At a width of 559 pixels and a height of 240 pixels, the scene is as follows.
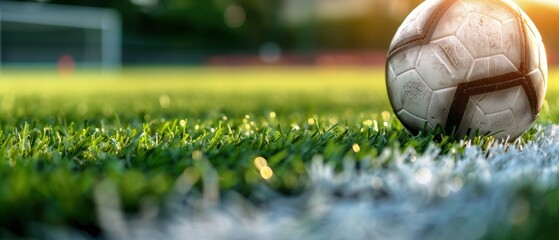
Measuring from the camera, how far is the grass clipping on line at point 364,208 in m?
1.17

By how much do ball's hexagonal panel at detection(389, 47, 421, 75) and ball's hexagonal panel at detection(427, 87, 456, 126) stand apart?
14cm

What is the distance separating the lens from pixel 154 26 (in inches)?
1273

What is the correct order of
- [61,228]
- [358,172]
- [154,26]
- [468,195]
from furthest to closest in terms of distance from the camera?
1. [154,26]
2. [358,172]
3. [468,195]
4. [61,228]

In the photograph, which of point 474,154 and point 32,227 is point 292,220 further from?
point 474,154

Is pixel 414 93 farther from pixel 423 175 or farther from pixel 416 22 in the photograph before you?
pixel 423 175

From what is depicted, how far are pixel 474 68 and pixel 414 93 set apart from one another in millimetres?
227

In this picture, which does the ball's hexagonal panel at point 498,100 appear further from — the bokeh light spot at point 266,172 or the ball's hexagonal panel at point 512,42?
the bokeh light spot at point 266,172

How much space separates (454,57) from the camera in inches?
89.5

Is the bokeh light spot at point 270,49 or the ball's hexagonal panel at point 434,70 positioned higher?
the bokeh light spot at point 270,49

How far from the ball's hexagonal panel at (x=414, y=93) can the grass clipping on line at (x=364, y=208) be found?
671 millimetres

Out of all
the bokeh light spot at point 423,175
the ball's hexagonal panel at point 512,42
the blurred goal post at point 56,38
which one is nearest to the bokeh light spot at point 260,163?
the bokeh light spot at point 423,175

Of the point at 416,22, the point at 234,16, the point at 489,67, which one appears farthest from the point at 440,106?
the point at 234,16

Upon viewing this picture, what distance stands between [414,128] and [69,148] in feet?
4.00

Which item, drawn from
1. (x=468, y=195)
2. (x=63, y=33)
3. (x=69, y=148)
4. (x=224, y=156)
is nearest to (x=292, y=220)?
Result: (x=468, y=195)
